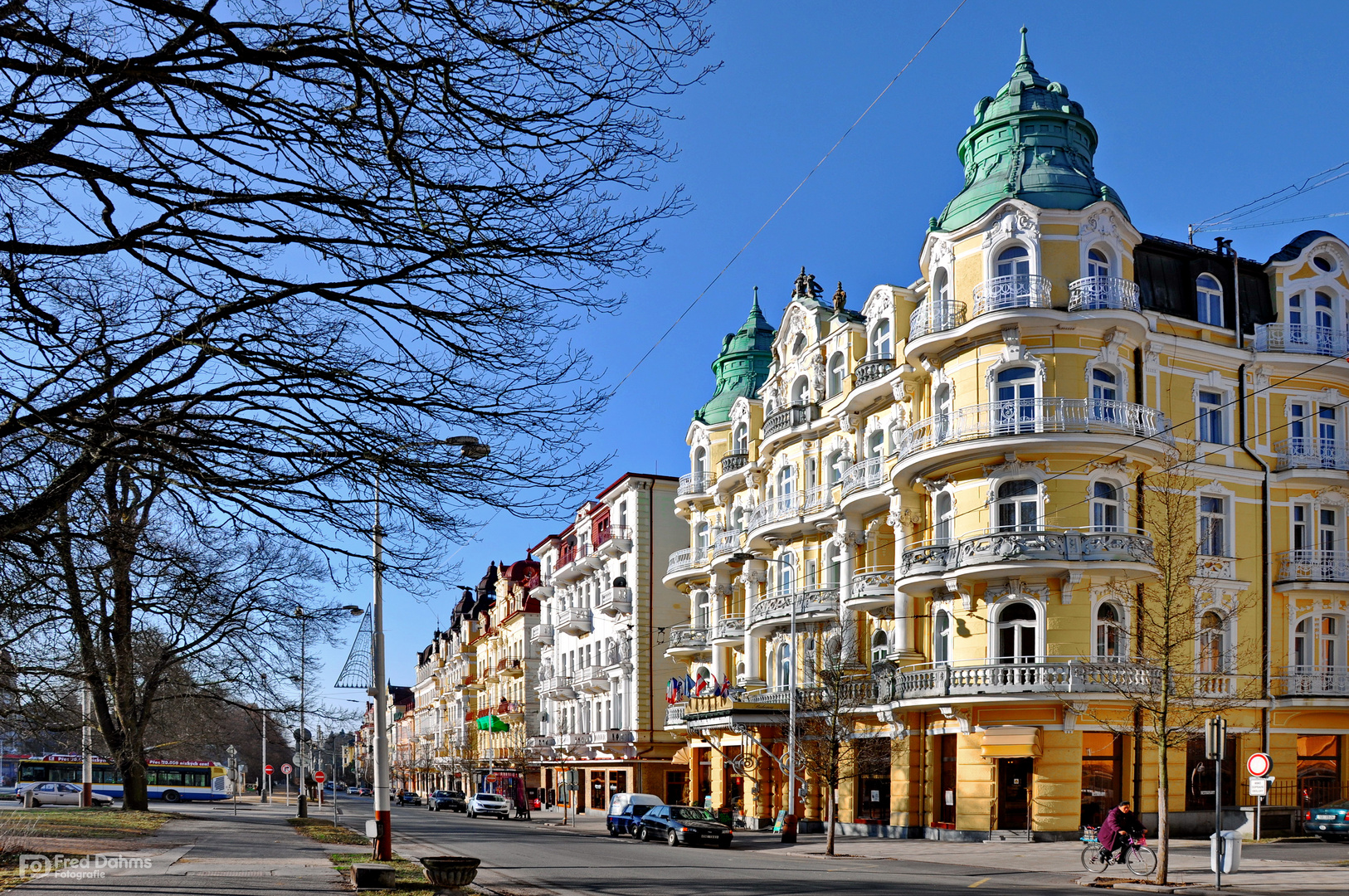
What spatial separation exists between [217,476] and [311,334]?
140 cm

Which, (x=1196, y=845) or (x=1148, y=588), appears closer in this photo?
(x=1196, y=845)

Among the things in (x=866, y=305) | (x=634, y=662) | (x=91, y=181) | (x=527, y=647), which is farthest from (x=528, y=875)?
(x=527, y=647)

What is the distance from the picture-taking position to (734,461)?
160 feet

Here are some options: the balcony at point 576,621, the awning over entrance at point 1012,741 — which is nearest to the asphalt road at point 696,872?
the awning over entrance at point 1012,741

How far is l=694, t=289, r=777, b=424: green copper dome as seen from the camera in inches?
2080

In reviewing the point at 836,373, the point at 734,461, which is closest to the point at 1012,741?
the point at 836,373

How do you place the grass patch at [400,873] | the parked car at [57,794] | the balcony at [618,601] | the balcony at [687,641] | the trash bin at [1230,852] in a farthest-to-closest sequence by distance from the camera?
the parked car at [57,794], the balcony at [618,601], the balcony at [687,641], the trash bin at [1230,852], the grass patch at [400,873]

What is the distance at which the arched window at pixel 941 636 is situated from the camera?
34.0 meters

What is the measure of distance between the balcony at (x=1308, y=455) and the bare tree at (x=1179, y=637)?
290 cm

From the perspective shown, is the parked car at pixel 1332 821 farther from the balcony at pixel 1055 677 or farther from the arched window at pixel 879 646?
the arched window at pixel 879 646

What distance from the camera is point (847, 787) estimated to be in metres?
39.3

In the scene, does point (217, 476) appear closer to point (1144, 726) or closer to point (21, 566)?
point (21, 566)

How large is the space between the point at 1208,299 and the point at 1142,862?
1788cm

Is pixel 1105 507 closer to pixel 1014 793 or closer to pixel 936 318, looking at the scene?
pixel 936 318
